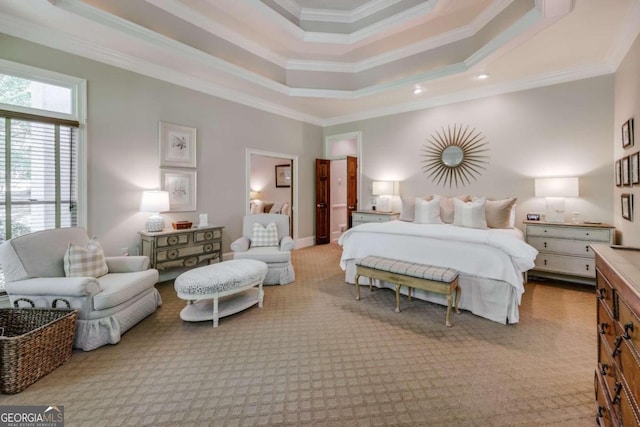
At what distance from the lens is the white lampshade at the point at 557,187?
3.83 m

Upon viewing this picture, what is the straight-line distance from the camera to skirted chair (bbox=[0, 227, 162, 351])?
7.46 ft

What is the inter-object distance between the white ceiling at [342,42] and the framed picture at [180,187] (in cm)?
136

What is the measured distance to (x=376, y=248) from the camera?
365 centimetres

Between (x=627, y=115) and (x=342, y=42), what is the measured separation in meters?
3.77

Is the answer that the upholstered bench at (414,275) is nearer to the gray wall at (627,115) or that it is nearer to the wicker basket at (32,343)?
the gray wall at (627,115)

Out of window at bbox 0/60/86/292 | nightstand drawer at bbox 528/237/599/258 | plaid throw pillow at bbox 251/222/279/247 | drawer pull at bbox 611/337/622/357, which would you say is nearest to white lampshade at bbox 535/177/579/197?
nightstand drawer at bbox 528/237/599/258

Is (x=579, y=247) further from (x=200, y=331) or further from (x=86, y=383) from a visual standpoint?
(x=86, y=383)

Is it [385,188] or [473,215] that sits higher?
[385,188]

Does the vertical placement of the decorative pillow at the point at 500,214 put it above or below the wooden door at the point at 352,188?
below

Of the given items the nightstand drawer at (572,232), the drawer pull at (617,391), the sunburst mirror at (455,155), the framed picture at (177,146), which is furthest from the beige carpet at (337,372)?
the sunburst mirror at (455,155)

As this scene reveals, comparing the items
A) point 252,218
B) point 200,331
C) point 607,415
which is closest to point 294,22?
point 252,218

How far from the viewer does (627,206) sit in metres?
3.15

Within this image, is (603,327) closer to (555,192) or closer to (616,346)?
(616,346)

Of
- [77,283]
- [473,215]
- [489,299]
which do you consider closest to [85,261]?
[77,283]
